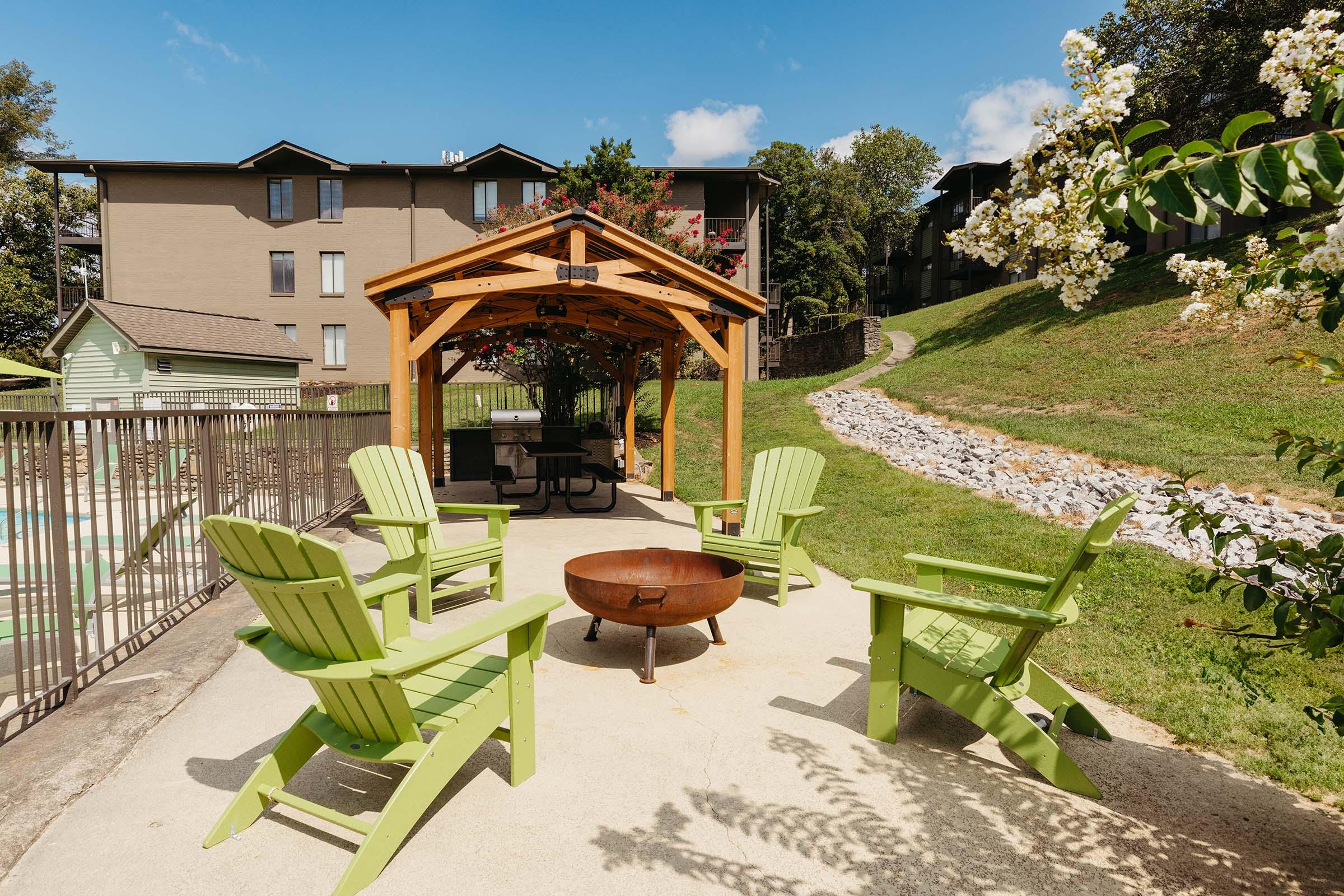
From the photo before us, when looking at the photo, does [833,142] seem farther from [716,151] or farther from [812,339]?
[716,151]

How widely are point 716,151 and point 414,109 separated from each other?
167 ft

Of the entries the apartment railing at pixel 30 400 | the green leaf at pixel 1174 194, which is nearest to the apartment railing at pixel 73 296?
the apartment railing at pixel 30 400

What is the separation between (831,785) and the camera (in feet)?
8.89

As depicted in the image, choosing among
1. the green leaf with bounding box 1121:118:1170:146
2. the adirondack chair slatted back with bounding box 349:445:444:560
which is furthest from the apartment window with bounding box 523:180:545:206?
the green leaf with bounding box 1121:118:1170:146

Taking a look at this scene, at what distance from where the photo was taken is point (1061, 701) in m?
3.08

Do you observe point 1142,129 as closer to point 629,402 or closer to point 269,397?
point 629,402

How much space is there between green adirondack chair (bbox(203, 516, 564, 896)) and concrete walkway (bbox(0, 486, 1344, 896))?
143mm

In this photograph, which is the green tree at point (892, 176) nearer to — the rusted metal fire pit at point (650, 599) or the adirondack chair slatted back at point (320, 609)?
the rusted metal fire pit at point (650, 599)

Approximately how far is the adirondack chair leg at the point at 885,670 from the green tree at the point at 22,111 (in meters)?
43.9

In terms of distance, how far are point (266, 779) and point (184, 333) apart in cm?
2054

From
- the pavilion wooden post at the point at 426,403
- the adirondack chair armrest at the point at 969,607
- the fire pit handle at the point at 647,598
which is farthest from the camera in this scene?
the pavilion wooden post at the point at 426,403

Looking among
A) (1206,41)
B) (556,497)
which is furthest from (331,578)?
(1206,41)

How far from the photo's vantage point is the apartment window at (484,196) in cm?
2328

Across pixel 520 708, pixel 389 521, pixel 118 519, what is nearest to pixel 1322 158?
pixel 520 708
